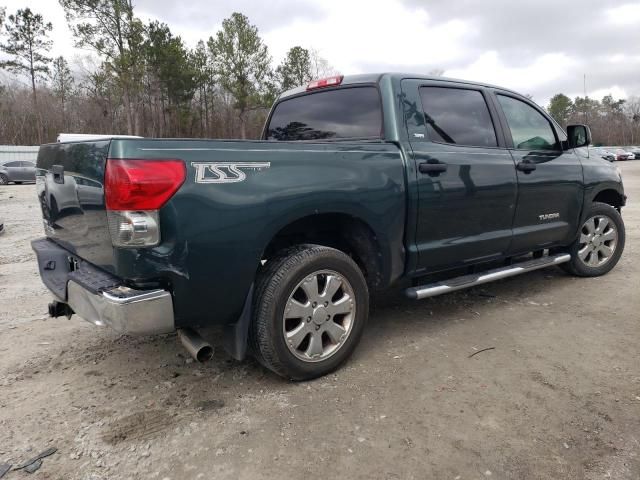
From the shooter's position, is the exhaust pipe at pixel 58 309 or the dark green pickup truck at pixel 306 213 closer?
the dark green pickup truck at pixel 306 213

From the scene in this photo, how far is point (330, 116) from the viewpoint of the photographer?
3.88 m

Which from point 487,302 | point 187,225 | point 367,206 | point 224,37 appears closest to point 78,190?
point 187,225

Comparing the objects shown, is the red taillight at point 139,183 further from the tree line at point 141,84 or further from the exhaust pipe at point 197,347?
the tree line at point 141,84

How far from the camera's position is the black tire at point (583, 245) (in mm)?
5012

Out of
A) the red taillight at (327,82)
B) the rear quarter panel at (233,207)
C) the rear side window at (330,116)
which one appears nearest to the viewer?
the rear quarter panel at (233,207)

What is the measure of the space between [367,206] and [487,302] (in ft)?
6.66

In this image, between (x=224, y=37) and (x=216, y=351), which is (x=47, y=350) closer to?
(x=216, y=351)

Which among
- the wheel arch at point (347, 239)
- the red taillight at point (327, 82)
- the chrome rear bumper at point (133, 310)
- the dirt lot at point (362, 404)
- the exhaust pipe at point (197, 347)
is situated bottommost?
the dirt lot at point (362, 404)

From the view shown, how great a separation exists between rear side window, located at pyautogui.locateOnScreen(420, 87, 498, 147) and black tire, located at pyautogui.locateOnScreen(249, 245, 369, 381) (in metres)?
1.28

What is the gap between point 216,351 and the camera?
11.7ft

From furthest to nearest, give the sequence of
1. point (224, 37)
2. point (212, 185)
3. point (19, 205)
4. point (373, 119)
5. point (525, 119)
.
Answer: point (224, 37) → point (19, 205) → point (525, 119) → point (373, 119) → point (212, 185)

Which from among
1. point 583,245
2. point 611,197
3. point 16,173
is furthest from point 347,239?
point 16,173

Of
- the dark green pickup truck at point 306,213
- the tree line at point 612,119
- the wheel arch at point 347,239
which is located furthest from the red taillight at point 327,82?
the tree line at point 612,119

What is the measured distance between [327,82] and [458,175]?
1.30 metres
